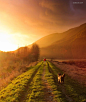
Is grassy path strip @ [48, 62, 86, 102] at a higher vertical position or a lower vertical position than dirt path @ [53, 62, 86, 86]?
higher

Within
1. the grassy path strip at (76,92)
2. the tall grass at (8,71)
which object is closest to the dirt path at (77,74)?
the grassy path strip at (76,92)

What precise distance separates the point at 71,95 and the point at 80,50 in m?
A: 197

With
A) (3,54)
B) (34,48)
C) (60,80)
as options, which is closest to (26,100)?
(60,80)

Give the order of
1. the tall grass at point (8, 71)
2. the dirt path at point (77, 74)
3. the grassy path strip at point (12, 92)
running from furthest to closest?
the dirt path at point (77, 74), the tall grass at point (8, 71), the grassy path strip at point (12, 92)

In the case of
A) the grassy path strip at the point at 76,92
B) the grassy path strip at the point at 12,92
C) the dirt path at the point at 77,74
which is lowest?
the dirt path at the point at 77,74

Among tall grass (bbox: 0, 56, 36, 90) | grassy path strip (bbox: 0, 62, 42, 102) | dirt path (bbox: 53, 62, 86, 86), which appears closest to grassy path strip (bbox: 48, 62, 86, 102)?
dirt path (bbox: 53, 62, 86, 86)

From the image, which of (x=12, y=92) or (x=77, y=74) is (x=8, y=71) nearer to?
(x=12, y=92)

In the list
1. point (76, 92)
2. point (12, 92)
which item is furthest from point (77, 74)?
point (12, 92)

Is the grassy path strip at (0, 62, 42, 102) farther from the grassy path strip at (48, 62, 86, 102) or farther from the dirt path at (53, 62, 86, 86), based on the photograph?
the dirt path at (53, 62, 86, 86)

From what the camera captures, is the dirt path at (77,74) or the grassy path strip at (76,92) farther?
the dirt path at (77,74)

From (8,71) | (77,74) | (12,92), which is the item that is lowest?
(77,74)

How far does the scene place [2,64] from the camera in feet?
116

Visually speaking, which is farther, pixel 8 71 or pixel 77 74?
pixel 8 71

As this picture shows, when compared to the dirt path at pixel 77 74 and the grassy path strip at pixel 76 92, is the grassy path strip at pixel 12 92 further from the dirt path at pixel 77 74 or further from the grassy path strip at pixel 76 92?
the dirt path at pixel 77 74
